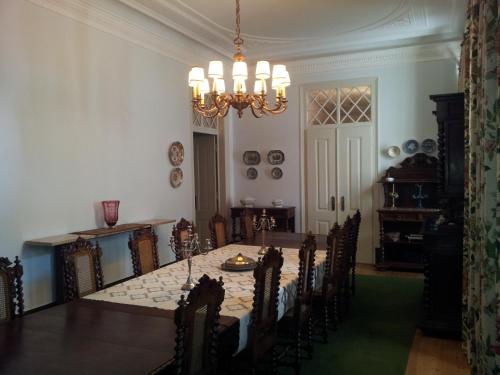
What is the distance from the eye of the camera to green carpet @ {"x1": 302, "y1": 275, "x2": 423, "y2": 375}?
330cm

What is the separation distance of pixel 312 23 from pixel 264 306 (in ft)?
14.3

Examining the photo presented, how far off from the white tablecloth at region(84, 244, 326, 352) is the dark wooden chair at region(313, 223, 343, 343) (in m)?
0.11

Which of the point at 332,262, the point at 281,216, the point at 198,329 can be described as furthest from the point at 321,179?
the point at 198,329

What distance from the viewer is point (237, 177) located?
25.3ft

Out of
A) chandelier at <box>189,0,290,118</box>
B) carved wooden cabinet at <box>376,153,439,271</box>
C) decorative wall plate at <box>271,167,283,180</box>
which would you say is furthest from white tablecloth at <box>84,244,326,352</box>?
decorative wall plate at <box>271,167,283,180</box>

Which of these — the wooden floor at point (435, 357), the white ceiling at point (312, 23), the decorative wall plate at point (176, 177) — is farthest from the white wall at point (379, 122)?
the wooden floor at point (435, 357)

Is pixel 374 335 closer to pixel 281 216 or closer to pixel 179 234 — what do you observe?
pixel 179 234

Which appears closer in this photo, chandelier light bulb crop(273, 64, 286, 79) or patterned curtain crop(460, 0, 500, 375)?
patterned curtain crop(460, 0, 500, 375)

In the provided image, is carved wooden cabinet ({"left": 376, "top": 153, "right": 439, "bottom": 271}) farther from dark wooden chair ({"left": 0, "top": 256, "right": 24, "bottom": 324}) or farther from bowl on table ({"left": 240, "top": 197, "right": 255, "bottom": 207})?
dark wooden chair ({"left": 0, "top": 256, "right": 24, "bottom": 324})

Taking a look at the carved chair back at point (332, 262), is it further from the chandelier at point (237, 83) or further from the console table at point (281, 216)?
the console table at point (281, 216)

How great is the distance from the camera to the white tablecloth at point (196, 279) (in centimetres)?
255

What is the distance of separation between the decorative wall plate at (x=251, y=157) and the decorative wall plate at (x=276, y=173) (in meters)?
0.31

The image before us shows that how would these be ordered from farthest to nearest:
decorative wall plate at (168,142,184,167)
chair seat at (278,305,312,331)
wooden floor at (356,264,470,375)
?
decorative wall plate at (168,142,184,167)
wooden floor at (356,264,470,375)
chair seat at (278,305,312,331)

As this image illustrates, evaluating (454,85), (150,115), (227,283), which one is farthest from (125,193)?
(454,85)
